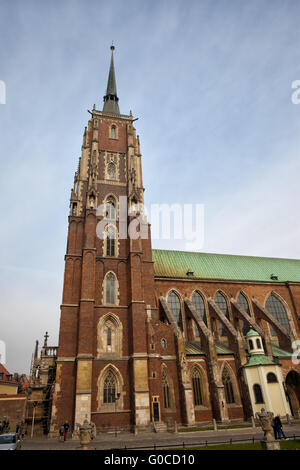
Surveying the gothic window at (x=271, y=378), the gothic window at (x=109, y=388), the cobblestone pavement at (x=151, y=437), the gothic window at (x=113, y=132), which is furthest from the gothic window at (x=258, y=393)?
the gothic window at (x=113, y=132)

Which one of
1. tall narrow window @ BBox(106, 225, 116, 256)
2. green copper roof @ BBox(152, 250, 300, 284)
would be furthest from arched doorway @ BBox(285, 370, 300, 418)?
tall narrow window @ BBox(106, 225, 116, 256)

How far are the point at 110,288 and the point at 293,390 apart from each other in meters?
20.9

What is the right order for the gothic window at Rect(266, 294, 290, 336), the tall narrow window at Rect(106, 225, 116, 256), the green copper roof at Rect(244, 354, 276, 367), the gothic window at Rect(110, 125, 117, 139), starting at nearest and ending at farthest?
the green copper roof at Rect(244, 354, 276, 367) < the tall narrow window at Rect(106, 225, 116, 256) < the gothic window at Rect(266, 294, 290, 336) < the gothic window at Rect(110, 125, 117, 139)

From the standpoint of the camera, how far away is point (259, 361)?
29.1 metres

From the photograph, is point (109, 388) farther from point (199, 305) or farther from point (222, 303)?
point (222, 303)

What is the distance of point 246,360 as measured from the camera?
98.5 feet

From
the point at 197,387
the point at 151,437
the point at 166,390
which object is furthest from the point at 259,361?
the point at 151,437

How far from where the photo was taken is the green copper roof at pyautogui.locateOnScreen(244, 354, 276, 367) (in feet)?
94.5

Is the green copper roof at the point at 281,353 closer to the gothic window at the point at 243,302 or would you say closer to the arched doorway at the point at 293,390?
the arched doorway at the point at 293,390

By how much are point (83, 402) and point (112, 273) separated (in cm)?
1129

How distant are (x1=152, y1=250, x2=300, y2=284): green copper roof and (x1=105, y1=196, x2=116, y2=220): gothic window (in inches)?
343

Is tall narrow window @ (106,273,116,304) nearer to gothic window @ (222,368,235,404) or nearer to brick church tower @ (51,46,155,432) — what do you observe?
brick church tower @ (51,46,155,432)

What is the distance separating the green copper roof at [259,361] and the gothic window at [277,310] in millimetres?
9886
